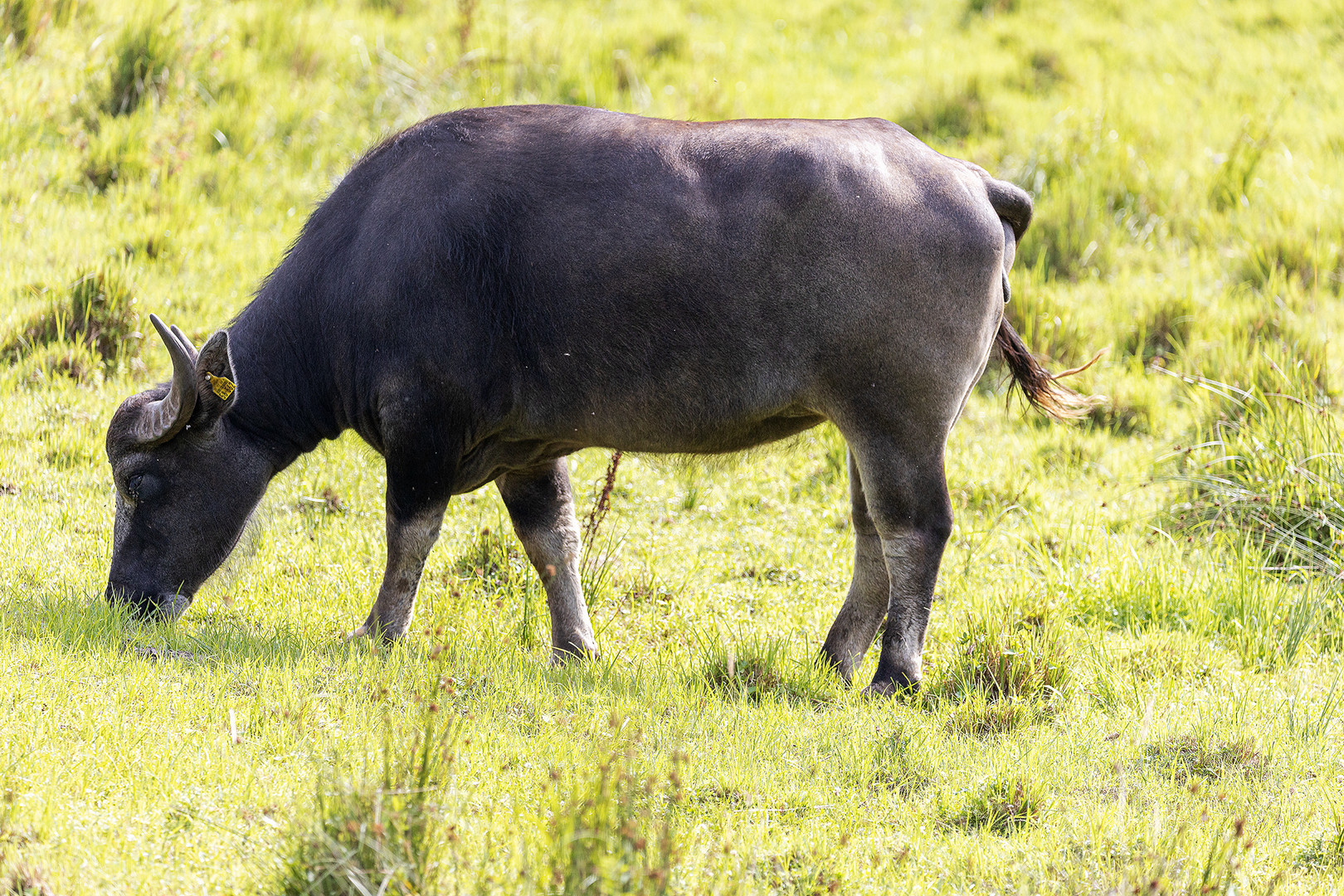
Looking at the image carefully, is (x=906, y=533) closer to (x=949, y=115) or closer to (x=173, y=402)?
(x=173, y=402)

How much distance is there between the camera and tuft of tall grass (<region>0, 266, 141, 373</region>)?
696cm

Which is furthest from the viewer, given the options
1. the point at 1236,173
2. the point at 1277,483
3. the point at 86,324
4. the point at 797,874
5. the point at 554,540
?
the point at 1236,173

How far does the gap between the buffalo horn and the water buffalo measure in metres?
0.01

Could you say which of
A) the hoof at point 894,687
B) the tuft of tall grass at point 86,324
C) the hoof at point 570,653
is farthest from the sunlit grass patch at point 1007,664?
the tuft of tall grass at point 86,324

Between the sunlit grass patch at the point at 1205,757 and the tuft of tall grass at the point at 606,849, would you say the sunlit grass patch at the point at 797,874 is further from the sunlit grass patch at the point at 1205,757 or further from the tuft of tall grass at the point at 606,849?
the sunlit grass patch at the point at 1205,757

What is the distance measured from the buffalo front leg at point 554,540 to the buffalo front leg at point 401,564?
483 mm

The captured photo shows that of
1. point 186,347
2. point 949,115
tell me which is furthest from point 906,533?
point 949,115

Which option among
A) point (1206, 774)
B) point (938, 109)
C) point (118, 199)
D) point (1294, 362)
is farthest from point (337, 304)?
point (938, 109)

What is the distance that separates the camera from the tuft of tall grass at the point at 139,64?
895cm

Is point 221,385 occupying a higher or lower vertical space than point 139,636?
higher

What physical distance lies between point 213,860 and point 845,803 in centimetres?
180

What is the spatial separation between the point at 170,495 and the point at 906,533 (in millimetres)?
2798

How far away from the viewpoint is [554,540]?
17.2 ft

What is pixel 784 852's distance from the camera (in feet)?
11.5
